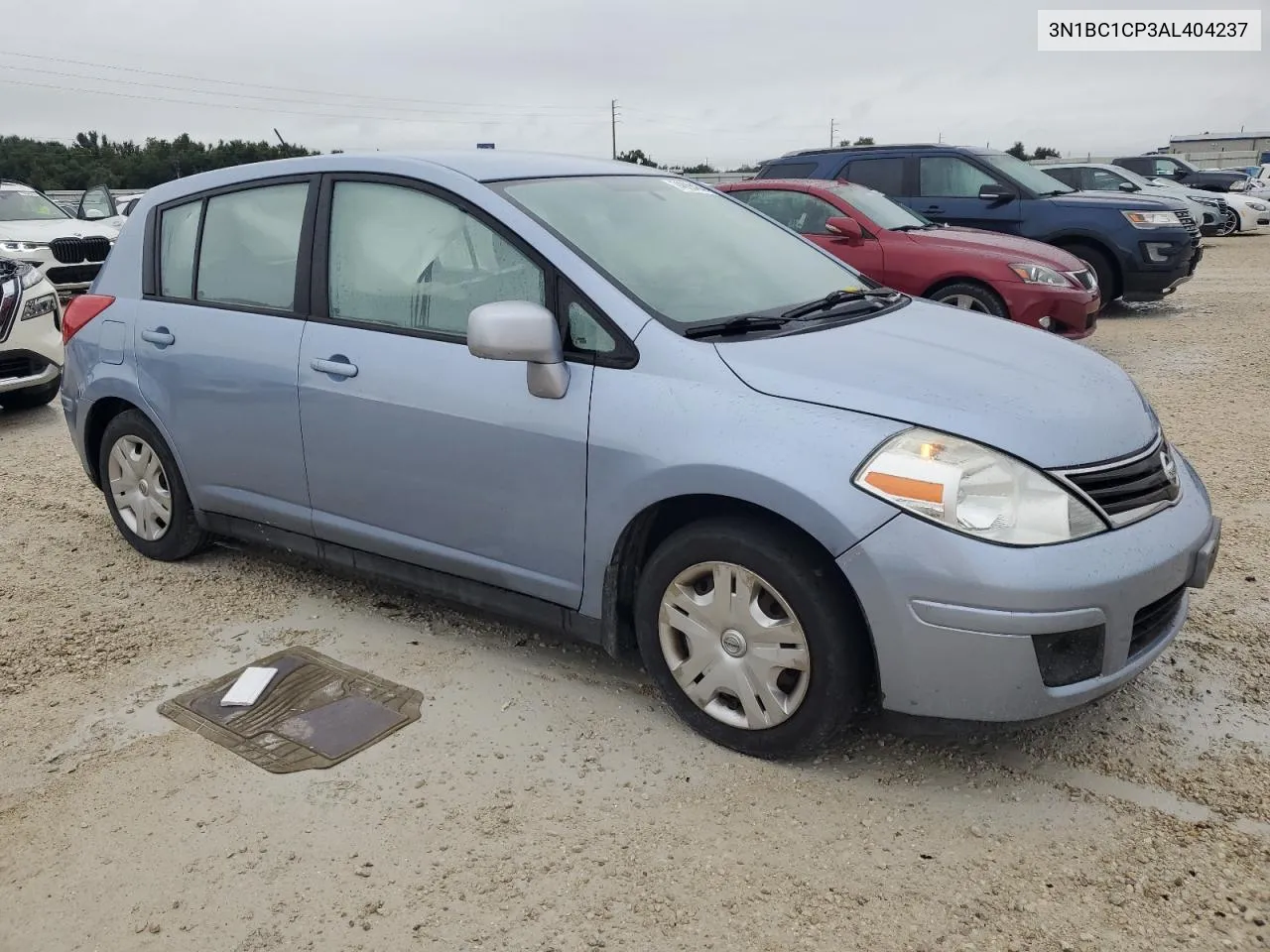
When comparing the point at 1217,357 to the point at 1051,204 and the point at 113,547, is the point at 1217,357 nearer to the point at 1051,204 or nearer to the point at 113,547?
the point at 1051,204

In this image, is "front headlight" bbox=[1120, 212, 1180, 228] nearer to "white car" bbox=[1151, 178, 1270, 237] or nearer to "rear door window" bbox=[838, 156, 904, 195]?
"rear door window" bbox=[838, 156, 904, 195]

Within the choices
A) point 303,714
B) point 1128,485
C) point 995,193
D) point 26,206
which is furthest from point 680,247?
point 26,206

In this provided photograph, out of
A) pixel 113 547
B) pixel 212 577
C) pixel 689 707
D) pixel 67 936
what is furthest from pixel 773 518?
pixel 113 547

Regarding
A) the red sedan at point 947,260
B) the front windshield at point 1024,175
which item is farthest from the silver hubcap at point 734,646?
the front windshield at point 1024,175

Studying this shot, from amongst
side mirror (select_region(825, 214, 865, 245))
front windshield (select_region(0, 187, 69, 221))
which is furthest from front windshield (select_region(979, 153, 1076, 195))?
front windshield (select_region(0, 187, 69, 221))

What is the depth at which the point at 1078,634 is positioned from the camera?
2.76m

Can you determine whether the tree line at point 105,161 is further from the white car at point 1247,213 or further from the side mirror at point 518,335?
the side mirror at point 518,335

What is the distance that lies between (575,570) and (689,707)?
0.54 meters

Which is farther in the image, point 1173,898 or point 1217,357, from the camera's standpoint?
point 1217,357

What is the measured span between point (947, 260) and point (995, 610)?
654 centimetres

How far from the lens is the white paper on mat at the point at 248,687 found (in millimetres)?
3580

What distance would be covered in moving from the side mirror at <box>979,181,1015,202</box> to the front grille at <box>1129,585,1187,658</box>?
8.67m

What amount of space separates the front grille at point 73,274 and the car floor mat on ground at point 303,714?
36.0 feet

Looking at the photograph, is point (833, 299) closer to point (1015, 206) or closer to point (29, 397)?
point (29, 397)
